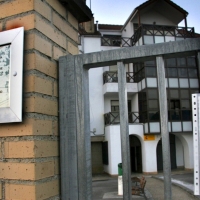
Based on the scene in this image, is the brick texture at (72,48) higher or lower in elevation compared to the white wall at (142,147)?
higher

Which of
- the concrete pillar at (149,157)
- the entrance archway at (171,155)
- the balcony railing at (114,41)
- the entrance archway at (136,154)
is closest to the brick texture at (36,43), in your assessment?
the concrete pillar at (149,157)

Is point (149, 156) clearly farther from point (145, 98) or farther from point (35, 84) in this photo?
point (35, 84)

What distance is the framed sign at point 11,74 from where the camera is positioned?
1404 millimetres

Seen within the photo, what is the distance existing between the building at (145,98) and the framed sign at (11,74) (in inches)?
620

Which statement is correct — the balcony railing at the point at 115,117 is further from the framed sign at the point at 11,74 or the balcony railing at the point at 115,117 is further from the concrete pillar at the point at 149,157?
the framed sign at the point at 11,74

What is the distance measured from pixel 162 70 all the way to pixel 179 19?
20.3 metres

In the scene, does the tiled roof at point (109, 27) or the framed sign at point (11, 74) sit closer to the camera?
the framed sign at point (11, 74)

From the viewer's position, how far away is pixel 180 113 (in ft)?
57.2

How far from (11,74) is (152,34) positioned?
679 inches

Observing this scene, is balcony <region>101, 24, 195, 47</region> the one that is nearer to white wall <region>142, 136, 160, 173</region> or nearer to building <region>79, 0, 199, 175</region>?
building <region>79, 0, 199, 175</region>

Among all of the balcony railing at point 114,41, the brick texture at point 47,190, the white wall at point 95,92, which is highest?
the balcony railing at point 114,41

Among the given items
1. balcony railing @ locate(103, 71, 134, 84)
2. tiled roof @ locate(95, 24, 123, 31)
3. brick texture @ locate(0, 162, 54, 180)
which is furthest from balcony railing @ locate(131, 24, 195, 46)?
brick texture @ locate(0, 162, 54, 180)

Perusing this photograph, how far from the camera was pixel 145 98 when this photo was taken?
1742 centimetres

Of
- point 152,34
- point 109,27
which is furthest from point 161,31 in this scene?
point 109,27
